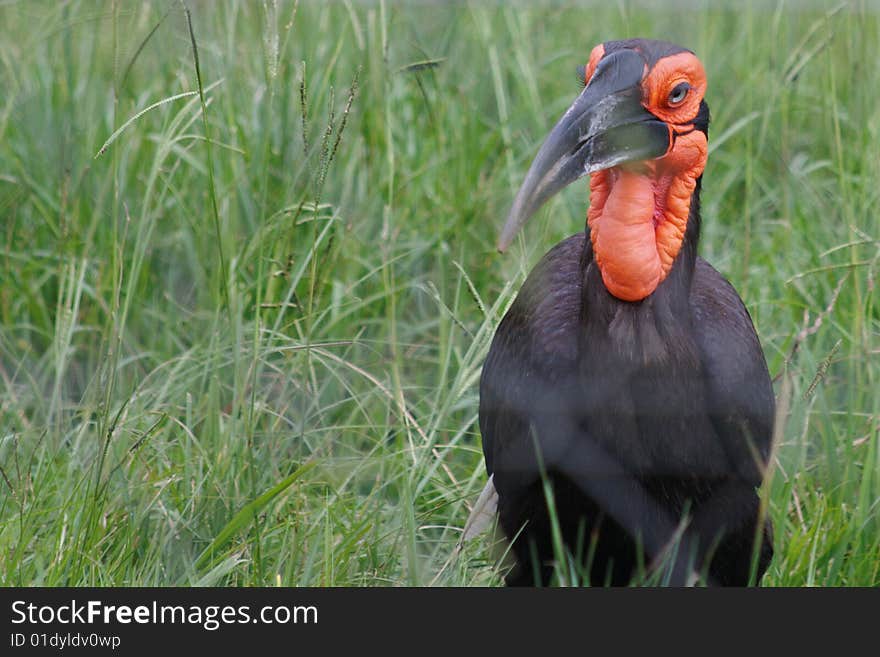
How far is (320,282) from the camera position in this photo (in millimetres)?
2275

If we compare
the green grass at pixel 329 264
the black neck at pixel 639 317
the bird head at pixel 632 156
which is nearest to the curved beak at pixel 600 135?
the bird head at pixel 632 156

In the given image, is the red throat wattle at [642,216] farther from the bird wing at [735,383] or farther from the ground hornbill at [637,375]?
the bird wing at [735,383]

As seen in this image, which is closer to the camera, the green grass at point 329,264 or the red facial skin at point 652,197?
the red facial skin at point 652,197

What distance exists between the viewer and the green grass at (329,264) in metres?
1.96

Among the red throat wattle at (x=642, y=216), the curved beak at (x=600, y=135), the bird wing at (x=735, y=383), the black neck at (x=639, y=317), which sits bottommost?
the bird wing at (x=735, y=383)

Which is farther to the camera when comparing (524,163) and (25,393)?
(524,163)

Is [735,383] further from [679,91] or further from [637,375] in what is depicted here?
[679,91]

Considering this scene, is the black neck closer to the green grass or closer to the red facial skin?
the red facial skin

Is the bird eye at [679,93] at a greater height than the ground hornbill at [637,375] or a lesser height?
greater

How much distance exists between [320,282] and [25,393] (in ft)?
1.82

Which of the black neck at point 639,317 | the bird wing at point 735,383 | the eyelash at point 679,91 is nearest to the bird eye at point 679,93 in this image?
the eyelash at point 679,91

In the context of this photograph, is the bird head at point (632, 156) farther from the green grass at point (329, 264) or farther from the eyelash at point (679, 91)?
the green grass at point (329, 264)

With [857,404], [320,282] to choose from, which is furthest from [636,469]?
[320,282]
